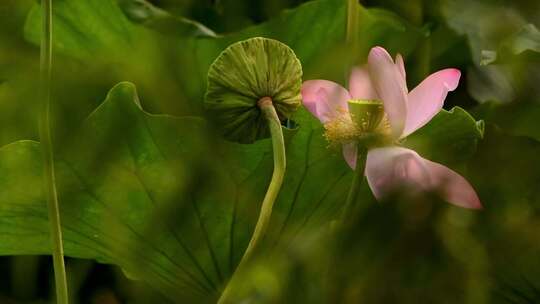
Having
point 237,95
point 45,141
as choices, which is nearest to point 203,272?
point 237,95

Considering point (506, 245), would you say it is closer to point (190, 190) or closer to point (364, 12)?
point (190, 190)

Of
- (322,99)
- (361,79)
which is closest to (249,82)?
(322,99)

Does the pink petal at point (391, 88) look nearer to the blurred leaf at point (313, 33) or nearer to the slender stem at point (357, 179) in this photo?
the slender stem at point (357, 179)

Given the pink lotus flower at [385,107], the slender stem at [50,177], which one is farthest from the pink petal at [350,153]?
the slender stem at [50,177]

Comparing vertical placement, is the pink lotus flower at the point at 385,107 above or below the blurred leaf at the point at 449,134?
above

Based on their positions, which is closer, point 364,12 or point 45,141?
point 45,141

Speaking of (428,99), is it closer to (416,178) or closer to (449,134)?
(449,134)
